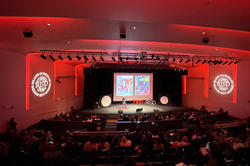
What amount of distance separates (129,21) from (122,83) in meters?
10.9

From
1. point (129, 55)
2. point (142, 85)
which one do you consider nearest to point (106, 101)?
point (142, 85)

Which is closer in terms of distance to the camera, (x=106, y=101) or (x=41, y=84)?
(x=41, y=84)

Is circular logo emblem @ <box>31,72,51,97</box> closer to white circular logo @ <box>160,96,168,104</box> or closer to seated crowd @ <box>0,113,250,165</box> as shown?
seated crowd @ <box>0,113,250,165</box>

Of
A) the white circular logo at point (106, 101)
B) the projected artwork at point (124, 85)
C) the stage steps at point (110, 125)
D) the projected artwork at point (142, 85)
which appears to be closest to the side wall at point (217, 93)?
the projected artwork at point (142, 85)

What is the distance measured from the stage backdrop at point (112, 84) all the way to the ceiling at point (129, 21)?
7.40 metres

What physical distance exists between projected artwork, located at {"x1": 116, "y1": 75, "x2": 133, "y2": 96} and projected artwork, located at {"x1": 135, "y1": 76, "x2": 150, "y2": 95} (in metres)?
0.71

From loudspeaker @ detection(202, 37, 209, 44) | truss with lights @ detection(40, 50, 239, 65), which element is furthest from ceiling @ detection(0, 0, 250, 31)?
truss with lights @ detection(40, 50, 239, 65)

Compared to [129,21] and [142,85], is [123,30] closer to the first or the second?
[129,21]

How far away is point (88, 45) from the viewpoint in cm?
891

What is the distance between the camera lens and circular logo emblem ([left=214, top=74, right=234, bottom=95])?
535 inches

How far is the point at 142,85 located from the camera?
16.9 meters

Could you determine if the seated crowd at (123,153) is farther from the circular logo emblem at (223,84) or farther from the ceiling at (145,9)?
the circular logo emblem at (223,84)

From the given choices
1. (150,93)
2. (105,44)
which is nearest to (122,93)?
(150,93)

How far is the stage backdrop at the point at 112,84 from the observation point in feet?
52.6
